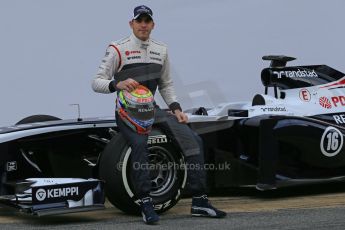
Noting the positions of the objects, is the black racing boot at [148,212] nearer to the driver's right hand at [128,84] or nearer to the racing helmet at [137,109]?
the racing helmet at [137,109]

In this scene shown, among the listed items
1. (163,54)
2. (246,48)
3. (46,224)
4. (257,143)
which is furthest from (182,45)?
(46,224)

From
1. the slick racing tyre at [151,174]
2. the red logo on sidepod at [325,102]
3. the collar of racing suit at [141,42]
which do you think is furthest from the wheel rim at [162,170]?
the red logo on sidepod at [325,102]

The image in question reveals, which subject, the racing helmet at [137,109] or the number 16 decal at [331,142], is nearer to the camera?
the racing helmet at [137,109]

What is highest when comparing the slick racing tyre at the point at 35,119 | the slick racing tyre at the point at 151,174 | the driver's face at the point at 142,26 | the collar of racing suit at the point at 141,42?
the driver's face at the point at 142,26

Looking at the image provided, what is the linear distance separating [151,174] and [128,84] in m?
0.59

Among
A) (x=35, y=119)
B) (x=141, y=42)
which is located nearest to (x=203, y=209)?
(x=141, y=42)

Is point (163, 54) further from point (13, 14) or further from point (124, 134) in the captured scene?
point (13, 14)

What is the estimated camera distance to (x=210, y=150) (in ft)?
15.6

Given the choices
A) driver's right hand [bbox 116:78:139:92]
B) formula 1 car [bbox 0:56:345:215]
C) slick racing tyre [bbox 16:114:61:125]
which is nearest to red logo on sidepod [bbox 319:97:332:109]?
formula 1 car [bbox 0:56:345:215]

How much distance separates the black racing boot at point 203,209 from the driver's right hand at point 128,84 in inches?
27.0

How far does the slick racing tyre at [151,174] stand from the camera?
3.95 m

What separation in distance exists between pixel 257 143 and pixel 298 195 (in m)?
0.51

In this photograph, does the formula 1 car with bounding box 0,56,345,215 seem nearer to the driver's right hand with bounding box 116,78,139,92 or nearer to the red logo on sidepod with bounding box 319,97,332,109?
the red logo on sidepod with bounding box 319,97,332,109

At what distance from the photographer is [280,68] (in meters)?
5.29
